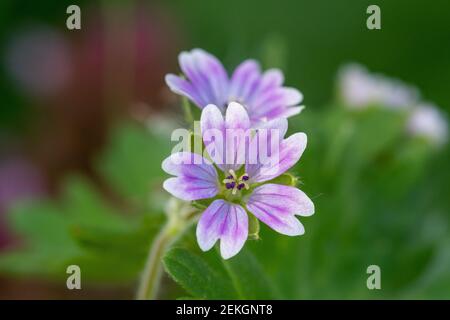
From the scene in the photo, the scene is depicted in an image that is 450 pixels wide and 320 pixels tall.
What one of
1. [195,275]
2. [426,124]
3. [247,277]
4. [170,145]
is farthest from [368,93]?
[195,275]

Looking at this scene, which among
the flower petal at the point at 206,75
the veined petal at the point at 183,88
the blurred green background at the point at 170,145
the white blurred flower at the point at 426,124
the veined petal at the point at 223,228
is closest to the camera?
the veined petal at the point at 223,228

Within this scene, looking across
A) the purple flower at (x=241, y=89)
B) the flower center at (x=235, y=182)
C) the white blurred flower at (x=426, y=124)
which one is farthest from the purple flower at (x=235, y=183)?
the white blurred flower at (x=426, y=124)

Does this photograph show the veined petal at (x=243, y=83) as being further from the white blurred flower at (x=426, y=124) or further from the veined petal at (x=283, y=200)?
the white blurred flower at (x=426, y=124)

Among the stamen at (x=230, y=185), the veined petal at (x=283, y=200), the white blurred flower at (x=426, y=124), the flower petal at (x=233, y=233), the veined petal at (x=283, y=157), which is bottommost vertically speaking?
the flower petal at (x=233, y=233)

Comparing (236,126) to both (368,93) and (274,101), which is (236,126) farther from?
(368,93)

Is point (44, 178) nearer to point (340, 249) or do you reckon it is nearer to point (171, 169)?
point (340, 249)

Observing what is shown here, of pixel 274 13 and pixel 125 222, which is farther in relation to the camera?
pixel 274 13

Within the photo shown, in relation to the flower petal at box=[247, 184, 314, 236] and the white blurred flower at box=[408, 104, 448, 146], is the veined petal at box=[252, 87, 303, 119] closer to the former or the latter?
the flower petal at box=[247, 184, 314, 236]
